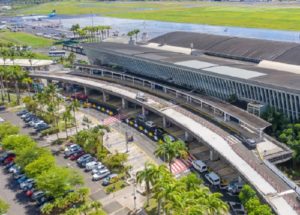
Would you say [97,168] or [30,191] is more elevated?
[97,168]

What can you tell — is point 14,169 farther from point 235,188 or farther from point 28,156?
point 235,188

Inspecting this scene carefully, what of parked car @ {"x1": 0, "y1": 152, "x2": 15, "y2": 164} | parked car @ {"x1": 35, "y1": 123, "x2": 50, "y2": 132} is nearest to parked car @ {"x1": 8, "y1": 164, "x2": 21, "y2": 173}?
parked car @ {"x1": 0, "y1": 152, "x2": 15, "y2": 164}

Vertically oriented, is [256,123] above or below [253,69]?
below

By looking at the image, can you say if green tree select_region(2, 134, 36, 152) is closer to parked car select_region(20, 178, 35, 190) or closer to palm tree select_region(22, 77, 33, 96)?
parked car select_region(20, 178, 35, 190)

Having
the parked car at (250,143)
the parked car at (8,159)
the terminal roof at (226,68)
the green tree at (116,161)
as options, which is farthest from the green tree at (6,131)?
the parked car at (250,143)

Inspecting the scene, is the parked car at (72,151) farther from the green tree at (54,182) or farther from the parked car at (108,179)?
the green tree at (54,182)

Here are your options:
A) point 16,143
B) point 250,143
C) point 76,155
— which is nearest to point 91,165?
point 76,155

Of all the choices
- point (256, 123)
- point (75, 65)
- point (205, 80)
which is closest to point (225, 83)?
point (205, 80)

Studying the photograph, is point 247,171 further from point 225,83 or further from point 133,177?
point 225,83
